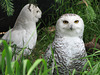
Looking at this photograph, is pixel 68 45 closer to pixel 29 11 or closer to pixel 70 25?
pixel 70 25

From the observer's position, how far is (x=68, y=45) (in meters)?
2.47

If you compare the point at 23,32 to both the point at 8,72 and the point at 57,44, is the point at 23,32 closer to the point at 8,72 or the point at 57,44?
the point at 57,44

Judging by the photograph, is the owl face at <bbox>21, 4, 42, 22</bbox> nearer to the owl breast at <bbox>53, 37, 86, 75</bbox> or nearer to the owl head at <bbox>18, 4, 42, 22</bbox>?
the owl head at <bbox>18, 4, 42, 22</bbox>

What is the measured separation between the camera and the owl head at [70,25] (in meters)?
2.42

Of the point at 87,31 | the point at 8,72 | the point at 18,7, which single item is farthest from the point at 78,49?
the point at 18,7

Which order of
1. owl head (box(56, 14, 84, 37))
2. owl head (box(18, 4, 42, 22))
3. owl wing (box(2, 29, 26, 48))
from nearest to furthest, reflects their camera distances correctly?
1. owl head (box(56, 14, 84, 37))
2. owl wing (box(2, 29, 26, 48))
3. owl head (box(18, 4, 42, 22))

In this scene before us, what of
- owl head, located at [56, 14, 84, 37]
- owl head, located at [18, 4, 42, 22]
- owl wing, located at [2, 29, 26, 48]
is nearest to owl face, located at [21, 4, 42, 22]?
owl head, located at [18, 4, 42, 22]

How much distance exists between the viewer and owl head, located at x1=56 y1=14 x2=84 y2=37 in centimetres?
242

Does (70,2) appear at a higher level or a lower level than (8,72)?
higher

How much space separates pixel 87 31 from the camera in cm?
397

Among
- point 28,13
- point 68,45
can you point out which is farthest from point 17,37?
point 68,45

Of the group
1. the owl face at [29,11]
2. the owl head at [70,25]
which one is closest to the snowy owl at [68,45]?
the owl head at [70,25]

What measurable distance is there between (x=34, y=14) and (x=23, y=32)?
13.7 inches

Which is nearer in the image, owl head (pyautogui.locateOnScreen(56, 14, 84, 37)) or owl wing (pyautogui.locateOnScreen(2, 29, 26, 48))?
owl head (pyautogui.locateOnScreen(56, 14, 84, 37))
